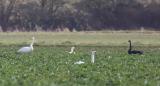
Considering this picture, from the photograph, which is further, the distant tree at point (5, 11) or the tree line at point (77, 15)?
the tree line at point (77, 15)

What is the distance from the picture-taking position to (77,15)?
3593 inches

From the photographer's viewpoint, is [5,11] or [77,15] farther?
[5,11]

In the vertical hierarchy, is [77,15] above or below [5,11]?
below

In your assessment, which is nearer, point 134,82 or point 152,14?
point 134,82

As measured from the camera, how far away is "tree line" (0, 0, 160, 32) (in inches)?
3469

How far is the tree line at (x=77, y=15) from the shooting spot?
88.1m

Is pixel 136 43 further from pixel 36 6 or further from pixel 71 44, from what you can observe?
pixel 36 6

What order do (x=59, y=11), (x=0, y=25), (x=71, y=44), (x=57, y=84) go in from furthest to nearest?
(x=59, y=11) < (x=0, y=25) < (x=71, y=44) < (x=57, y=84)

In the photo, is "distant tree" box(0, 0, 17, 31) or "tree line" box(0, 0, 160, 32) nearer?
"distant tree" box(0, 0, 17, 31)

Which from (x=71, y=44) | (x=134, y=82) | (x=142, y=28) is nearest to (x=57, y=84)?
(x=134, y=82)

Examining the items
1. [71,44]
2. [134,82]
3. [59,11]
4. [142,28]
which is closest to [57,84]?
[134,82]

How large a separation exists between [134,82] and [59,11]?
76.6m

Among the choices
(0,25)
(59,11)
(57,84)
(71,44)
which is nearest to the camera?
(57,84)

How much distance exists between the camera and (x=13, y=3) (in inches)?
3735
